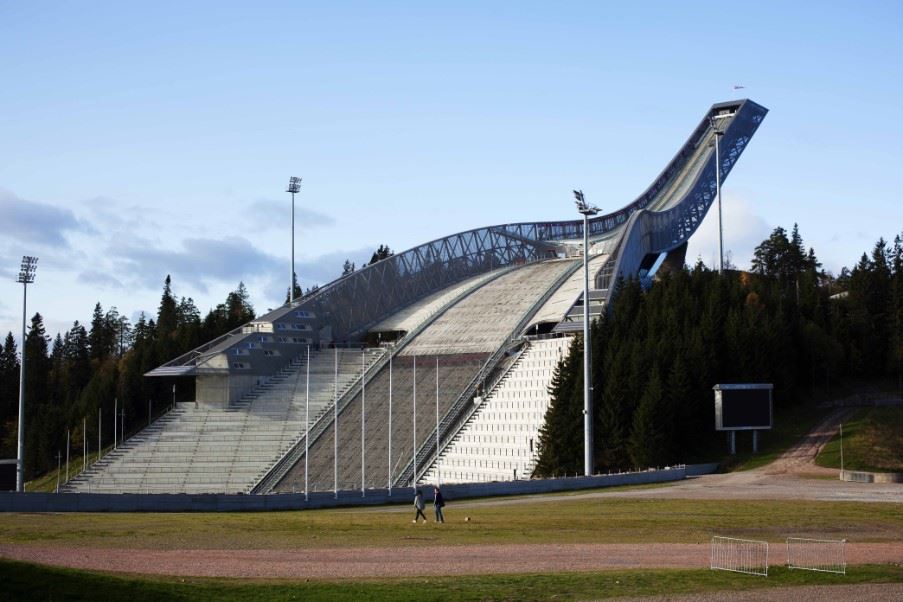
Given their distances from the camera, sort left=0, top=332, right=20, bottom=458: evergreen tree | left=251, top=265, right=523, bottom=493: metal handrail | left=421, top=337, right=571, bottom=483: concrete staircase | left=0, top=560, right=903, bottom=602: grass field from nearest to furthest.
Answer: left=0, top=560, right=903, bottom=602: grass field < left=421, top=337, right=571, bottom=483: concrete staircase < left=251, top=265, right=523, bottom=493: metal handrail < left=0, top=332, right=20, bottom=458: evergreen tree

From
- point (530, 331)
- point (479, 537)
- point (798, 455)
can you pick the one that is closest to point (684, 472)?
point (798, 455)

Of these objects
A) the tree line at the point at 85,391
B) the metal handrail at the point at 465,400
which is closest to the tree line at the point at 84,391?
the tree line at the point at 85,391

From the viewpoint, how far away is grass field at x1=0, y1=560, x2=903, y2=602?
818 inches

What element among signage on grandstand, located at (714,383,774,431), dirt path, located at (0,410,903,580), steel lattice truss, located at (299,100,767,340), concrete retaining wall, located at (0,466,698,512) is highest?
steel lattice truss, located at (299,100,767,340)

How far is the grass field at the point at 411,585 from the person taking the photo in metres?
20.8

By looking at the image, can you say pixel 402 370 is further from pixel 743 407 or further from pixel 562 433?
pixel 743 407

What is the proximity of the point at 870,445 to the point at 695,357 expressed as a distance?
10830mm

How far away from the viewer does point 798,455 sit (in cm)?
5741

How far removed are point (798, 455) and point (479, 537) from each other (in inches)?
1214

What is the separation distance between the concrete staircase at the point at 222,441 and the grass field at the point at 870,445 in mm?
A: 29960

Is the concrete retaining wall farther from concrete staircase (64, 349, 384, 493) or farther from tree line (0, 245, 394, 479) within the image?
tree line (0, 245, 394, 479)

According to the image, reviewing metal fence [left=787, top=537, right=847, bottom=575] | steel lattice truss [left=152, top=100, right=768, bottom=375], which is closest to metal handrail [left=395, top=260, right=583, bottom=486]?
steel lattice truss [left=152, top=100, right=768, bottom=375]

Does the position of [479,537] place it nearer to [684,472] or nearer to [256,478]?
[684,472]

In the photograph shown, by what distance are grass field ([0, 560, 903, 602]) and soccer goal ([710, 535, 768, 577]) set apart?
1.87ft
